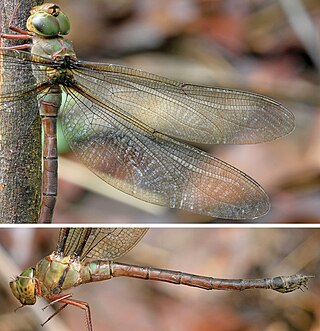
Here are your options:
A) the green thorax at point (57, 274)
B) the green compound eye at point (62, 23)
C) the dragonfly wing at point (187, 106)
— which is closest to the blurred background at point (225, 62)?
the dragonfly wing at point (187, 106)

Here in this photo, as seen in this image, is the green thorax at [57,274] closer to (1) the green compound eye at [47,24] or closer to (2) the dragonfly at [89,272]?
(2) the dragonfly at [89,272]

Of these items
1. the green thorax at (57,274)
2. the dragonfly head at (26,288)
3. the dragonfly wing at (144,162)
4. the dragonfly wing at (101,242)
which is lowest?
the dragonfly head at (26,288)

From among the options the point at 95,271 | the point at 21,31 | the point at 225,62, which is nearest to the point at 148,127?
the point at 21,31

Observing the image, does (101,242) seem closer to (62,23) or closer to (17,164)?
(17,164)

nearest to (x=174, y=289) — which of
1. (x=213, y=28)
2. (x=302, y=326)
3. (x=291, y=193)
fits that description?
(x=302, y=326)

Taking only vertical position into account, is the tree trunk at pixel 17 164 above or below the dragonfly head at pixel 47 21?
below

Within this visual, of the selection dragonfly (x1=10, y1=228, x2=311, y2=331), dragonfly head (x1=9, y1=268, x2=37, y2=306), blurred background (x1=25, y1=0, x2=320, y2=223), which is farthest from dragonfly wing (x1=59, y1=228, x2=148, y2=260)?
blurred background (x1=25, y1=0, x2=320, y2=223)

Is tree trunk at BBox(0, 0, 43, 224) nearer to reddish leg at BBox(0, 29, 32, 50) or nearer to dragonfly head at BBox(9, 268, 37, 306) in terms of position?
reddish leg at BBox(0, 29, 32, 50)

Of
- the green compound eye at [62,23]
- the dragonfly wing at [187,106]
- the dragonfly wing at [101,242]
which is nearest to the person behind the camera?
the dragonfly wing at [101,242]

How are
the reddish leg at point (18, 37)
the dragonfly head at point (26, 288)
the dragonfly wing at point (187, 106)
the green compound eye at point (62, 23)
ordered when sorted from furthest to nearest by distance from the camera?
1. the dragonfly wing at point (187, 106)
2. the green compound eye at point (62, 23)
3. the reddish leg at point (18, 37)
4. the dragonfly head at point (26, 288)
